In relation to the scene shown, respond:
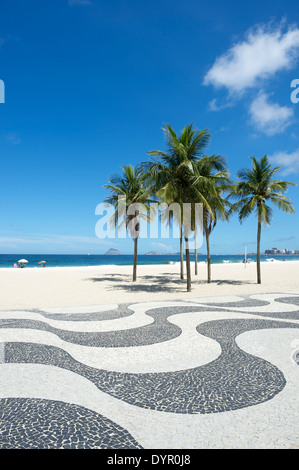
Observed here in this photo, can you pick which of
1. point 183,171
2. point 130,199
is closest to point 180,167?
point 183,171

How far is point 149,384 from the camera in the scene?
4211 millimetres

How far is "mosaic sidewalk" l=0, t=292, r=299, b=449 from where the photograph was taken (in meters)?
2.97

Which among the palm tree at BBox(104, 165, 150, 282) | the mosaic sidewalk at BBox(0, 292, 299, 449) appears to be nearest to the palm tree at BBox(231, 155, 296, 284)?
the palm tree at BBox(104, 165, 150, 282)

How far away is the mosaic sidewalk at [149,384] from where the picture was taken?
297 centimetres

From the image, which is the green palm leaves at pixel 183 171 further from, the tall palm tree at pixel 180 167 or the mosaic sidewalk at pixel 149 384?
the mosaic sidewalk at pixel 149 384

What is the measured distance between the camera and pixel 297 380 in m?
4.27

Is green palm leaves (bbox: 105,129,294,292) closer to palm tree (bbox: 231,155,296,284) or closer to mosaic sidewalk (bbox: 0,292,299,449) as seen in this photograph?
palm tree (bbox: 231,155,296,284)

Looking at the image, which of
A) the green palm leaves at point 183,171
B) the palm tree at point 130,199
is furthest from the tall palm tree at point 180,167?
the palm tree at point 130,199

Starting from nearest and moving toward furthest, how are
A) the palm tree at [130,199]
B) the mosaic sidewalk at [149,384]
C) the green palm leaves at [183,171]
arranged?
the mosaic sidewalk at [149,384] → the green palm leaves at [183,171] → the palm tree at [130,199]

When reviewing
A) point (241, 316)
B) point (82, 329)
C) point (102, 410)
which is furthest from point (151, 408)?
point (241, 316)

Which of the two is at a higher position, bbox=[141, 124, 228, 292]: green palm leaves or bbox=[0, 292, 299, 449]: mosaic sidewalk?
bbox=[141, 124, 228, 292]: green palm leaves

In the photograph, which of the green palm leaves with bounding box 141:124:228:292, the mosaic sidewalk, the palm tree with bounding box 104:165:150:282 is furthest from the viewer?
the palm tree with bounding box 104:165:150:282

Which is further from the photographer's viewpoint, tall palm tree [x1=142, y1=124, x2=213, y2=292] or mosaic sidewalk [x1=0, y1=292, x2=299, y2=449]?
tall palm tree [x1=142, y1=124, x2=213, y2=292]
